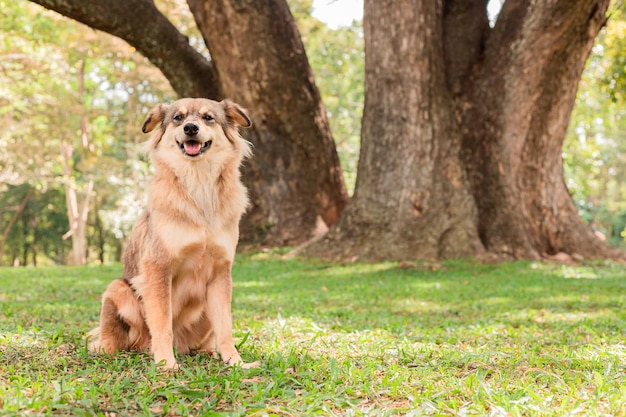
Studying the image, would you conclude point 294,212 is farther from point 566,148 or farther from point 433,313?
point 566,148

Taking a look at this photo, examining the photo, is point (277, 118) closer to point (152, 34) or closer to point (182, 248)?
point (152, 34)

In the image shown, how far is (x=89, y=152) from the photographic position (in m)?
26.0

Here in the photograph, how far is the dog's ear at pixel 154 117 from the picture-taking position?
4504 millimetres

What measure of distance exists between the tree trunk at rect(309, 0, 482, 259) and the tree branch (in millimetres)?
3503

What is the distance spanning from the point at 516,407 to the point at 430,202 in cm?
804

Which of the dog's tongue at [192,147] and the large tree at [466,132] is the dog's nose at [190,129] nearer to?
the dog's tongue at [192,147]

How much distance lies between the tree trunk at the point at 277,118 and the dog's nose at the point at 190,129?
818 cm

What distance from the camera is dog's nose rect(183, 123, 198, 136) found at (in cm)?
423

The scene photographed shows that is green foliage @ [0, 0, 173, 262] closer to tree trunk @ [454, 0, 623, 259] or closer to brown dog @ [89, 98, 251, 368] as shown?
tree trunk @ [454, 0, 623, 259]

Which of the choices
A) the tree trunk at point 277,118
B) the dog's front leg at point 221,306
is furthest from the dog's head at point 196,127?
the tree trunk at point 277,118

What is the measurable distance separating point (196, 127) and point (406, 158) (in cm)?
714

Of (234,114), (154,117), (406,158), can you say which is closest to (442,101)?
(406,158)

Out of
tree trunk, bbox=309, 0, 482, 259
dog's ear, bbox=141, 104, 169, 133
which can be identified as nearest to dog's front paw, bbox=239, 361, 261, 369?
dog's ear, bbox=141, 104, 169, 133

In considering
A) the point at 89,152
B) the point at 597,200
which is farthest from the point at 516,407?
the point at 597,200
